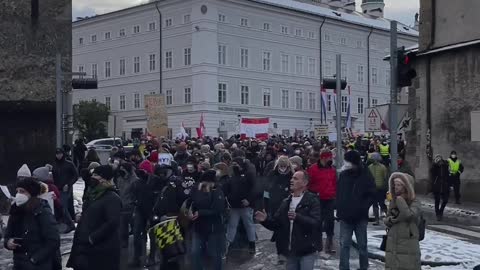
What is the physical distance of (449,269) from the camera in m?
11.2

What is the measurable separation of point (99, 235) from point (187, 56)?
58881mm

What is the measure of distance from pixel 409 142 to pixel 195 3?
4160cm

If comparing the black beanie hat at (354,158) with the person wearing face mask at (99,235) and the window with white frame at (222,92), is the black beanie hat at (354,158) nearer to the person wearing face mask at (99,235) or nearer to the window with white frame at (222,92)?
the person wearing face mask at (99,235)

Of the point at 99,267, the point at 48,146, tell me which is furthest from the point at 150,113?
the point at 99,267

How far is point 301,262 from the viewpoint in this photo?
27.0 feet

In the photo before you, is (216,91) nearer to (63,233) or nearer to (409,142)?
(409,142)

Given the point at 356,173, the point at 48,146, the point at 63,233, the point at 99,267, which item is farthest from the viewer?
the point at 48,146

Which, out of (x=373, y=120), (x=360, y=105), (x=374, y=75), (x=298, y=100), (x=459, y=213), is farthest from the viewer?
(x=374, y=75)

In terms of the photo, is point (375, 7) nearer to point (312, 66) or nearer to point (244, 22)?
point (312, 66)

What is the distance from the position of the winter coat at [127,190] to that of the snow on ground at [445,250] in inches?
165

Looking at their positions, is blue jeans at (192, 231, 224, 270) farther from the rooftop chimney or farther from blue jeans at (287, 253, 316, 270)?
the rooftop chimney

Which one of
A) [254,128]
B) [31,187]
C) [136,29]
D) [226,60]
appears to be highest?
[136,29]

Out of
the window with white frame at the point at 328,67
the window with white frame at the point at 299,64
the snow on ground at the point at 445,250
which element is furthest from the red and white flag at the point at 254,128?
the window with white frame at the point at 328,67

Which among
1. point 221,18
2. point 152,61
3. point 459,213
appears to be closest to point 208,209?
point 459,213
